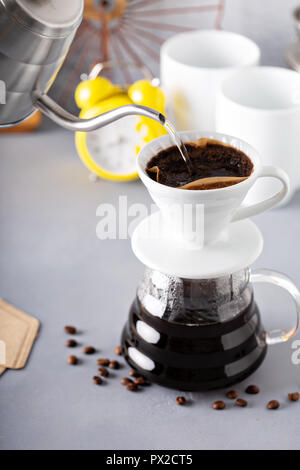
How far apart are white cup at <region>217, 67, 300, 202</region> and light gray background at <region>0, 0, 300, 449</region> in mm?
90

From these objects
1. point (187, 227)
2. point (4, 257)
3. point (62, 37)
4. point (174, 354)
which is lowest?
point (4, 257)

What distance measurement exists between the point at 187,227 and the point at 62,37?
0.24 meters

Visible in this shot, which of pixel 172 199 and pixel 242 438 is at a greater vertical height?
pixel 172 199

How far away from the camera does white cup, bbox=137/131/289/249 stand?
2.20 feet

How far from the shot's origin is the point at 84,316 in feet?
2.93

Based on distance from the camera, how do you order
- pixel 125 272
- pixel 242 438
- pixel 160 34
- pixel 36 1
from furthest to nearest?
pixel 160 34 → pixel 125 272 → pixel 242 438 → pixel 36 1

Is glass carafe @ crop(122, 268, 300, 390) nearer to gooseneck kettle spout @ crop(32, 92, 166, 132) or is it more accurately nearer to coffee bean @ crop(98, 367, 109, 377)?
coffee bean @ crop(98, 367, 109, 377)

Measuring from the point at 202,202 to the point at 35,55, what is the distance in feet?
0.73

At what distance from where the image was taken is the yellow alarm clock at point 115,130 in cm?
109

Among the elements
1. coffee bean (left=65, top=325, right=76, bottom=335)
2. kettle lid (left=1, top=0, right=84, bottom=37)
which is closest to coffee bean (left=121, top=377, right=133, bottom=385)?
coffee bean (left=65, top=325, right=76, bottom=335)

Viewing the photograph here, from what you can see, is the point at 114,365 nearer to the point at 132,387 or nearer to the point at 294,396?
the point at 132,387

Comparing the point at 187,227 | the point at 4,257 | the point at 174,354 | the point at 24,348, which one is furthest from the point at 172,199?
the point at 4,257

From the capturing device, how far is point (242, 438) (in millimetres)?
721

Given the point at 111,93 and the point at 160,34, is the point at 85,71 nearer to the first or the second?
the point at 160,34
